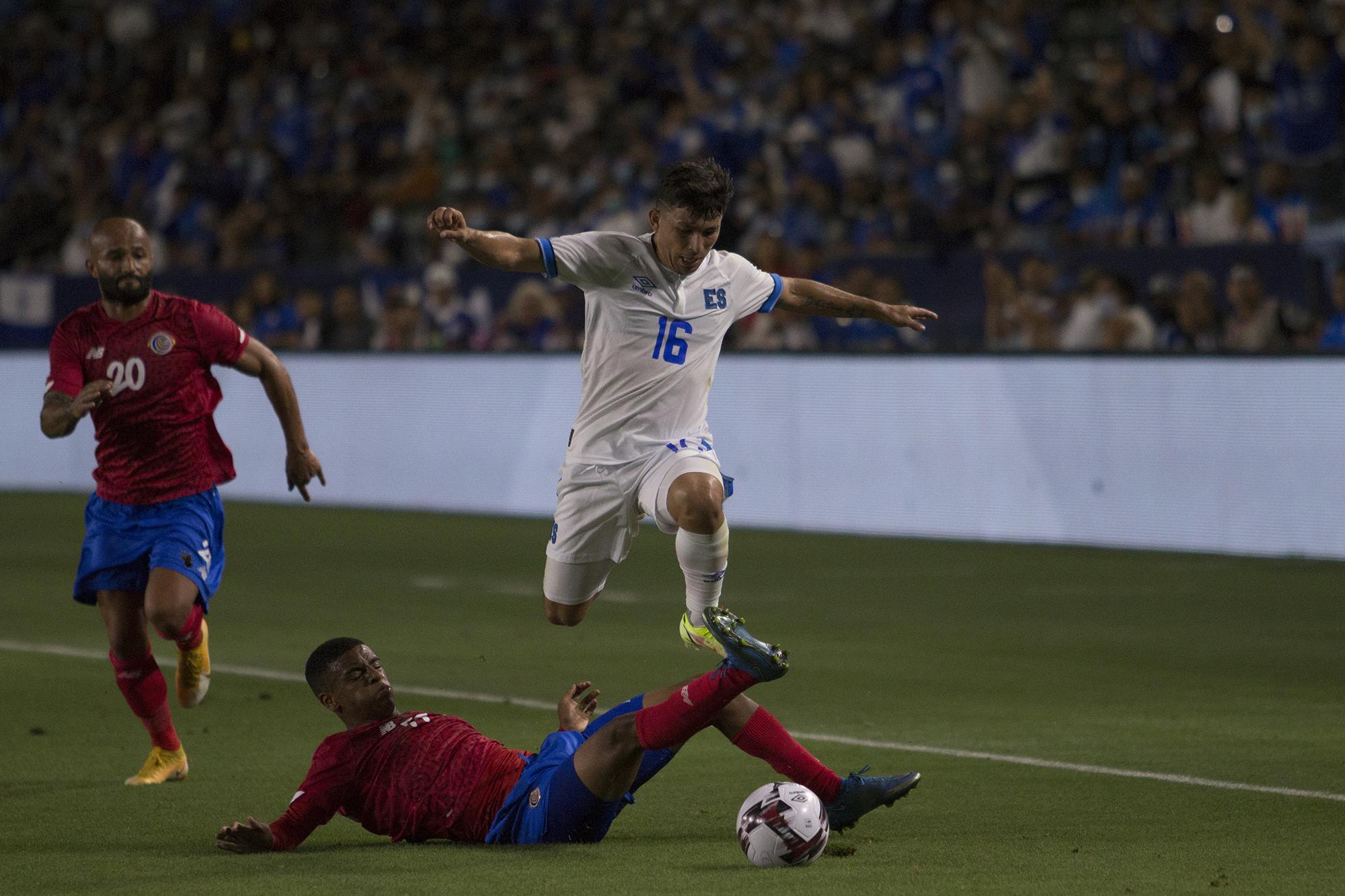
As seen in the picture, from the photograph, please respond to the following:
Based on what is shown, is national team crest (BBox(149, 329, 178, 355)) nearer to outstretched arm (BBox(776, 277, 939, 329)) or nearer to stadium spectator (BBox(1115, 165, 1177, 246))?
outstretched arm (BBox(776, 277, 939, 329))

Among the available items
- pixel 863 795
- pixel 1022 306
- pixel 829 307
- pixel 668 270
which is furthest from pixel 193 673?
pixel 1022 306

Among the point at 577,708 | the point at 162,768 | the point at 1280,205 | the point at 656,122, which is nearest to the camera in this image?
the point at 577,708

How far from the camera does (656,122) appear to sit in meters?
21.4

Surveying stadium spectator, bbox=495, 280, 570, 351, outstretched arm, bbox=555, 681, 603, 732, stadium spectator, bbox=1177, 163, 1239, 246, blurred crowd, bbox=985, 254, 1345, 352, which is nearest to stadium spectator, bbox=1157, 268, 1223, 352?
blurred crowd, bbox=985, 254, 1345, 352

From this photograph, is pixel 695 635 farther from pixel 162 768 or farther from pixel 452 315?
pixel 452 315

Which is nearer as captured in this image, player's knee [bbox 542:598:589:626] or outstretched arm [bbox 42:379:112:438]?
outstretched arm [bbox 42:379:112:438]

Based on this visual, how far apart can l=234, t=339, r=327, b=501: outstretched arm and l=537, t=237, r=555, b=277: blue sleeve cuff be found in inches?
41.0

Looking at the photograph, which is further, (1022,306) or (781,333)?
(781,333)

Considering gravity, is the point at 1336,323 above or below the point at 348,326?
above

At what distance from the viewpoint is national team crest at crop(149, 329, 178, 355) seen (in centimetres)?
721

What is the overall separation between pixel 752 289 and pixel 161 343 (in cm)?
215

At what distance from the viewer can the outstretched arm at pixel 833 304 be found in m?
7.32

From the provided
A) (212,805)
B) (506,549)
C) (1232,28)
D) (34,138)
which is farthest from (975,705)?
(34,138)

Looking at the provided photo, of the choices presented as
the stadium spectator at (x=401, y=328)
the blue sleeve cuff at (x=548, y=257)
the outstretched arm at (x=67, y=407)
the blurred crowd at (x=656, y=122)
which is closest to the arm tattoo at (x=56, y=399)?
the outstretched arm at (x=67, y=407)
